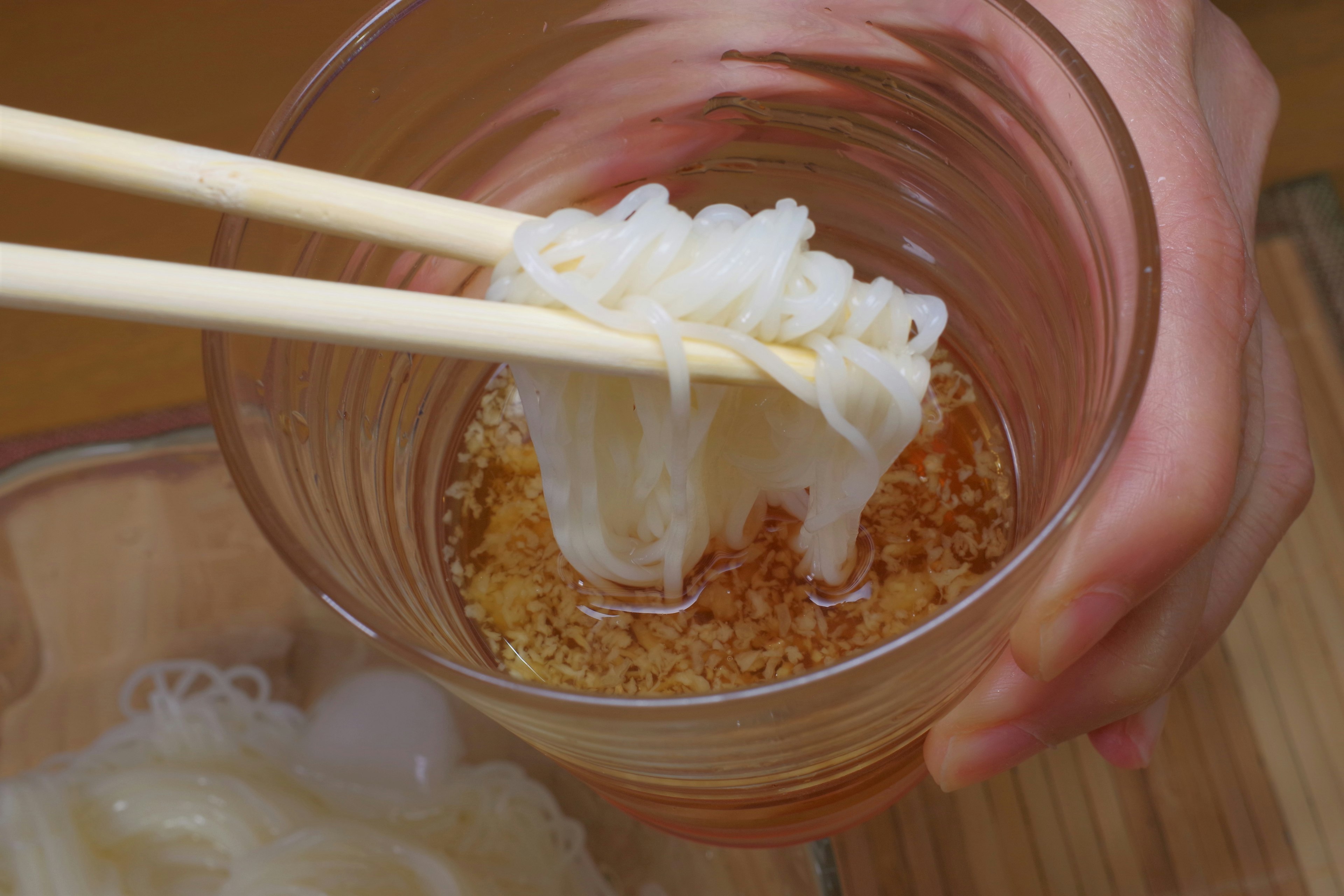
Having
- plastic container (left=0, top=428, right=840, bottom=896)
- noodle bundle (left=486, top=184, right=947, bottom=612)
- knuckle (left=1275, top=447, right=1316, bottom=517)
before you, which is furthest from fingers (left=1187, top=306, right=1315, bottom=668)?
plastic container (left=0, top=428, right=840, bottom=896)

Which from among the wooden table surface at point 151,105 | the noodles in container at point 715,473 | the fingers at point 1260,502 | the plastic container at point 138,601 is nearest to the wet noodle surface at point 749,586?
the noodles in container at point 715,473

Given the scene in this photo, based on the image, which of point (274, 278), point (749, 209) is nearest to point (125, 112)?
point (749, 209)

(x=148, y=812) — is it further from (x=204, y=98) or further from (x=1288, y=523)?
(x=1288, y=523)

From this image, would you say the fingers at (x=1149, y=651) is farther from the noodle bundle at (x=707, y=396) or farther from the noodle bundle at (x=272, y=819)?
the noodle bundle at (x=272, y=819)

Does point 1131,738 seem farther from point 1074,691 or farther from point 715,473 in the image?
point 715,473

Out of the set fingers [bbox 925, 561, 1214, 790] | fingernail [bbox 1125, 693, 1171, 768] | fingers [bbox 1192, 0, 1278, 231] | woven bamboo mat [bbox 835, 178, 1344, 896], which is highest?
fingers [bbox 1192, 0, 1278, 231]

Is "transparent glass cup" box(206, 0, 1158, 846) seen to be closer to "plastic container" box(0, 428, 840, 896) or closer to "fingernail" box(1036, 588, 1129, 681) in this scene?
"fingernail" box(1036, 588, 1129, 681)
